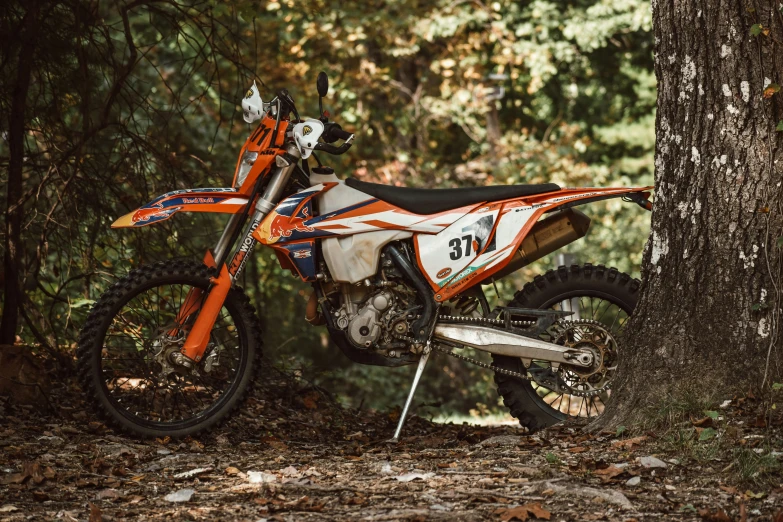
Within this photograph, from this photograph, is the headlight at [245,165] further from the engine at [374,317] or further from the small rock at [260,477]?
the small rock at [260,477]

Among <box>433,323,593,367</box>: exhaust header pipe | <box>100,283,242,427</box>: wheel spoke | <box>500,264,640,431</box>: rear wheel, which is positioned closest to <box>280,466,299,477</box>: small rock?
<box>100,283,242,427</box>: wheel spoke

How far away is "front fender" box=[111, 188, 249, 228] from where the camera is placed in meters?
4.79

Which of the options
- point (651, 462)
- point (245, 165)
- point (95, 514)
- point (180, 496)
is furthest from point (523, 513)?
point (245, 165)

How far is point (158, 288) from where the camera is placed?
5.01 m

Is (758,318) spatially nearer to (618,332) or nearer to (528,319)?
(618,332)

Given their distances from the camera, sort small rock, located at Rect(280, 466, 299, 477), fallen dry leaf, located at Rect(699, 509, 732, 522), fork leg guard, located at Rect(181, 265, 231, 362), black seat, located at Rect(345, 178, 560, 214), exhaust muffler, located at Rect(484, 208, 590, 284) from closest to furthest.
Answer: fallen dry leaf, located at Rect(699, 509, 732, 522) → small rock, located at Rect(280, 466, 299, 477) → fork leg guard, located at Rect(181, 265, 231, 362) → black seat, located at Rect(345, 178, 560, 214) → exhaust muffler, located at Rect(484, 208, 590, 284)

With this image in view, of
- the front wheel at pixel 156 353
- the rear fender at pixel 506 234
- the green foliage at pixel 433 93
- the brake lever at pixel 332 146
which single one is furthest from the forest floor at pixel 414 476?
the green foliage at pixel 433 93

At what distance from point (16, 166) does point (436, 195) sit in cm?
244

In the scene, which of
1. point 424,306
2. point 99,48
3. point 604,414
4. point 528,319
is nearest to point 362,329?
point 424,306

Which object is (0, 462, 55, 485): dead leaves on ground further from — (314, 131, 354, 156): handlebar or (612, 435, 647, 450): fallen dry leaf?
(612, 435, 647, 450): fallen dry leaf

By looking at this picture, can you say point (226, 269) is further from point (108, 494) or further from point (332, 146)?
point (108, 494)

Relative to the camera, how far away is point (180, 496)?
3736 millimetres

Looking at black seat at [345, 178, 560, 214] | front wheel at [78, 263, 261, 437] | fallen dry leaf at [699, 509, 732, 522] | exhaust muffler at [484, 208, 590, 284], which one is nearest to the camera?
fallen dry leaf at [699, 509, 732, 522]

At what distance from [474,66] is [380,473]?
12.9 metres
